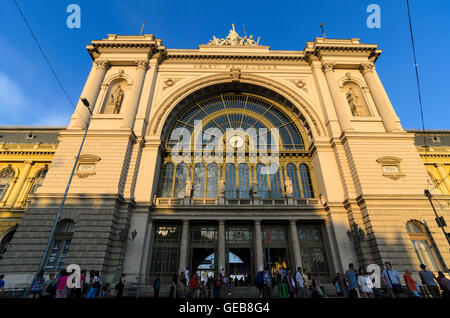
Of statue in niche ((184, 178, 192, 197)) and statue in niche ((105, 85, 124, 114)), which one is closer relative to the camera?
statue in niche ((184, 178, 192, 197))

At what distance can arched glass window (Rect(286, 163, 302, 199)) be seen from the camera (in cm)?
2489

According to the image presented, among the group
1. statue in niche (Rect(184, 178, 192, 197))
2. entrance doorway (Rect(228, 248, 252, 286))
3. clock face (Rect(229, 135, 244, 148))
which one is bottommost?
entrance doorway (Rect(228, 248, 252, 286))

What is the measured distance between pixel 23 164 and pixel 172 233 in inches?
921

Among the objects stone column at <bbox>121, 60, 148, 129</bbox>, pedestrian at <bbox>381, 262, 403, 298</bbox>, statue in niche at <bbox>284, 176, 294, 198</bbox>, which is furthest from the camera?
stone column at <bbox>121, 60, 148, 129</bbox>

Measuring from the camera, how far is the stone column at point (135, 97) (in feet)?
77.5

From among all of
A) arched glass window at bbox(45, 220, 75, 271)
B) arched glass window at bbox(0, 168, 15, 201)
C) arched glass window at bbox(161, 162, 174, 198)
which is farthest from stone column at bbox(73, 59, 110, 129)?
arched glass window at bbox(0, 168, 15, 201)

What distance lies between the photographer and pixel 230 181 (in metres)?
25.5

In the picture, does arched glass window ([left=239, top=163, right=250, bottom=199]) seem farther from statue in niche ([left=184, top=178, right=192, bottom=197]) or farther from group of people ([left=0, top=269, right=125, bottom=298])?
group of people ([left=0, top=269, right=125, bottom=298])

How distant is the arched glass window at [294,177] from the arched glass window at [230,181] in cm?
633

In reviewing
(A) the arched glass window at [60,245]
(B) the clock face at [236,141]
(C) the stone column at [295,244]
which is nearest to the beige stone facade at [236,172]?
(C) the stone column at [295,244]

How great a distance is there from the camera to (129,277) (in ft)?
59.1

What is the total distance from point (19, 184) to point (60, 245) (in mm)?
16272

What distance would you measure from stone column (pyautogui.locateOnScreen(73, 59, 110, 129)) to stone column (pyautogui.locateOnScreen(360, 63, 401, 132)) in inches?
1266
